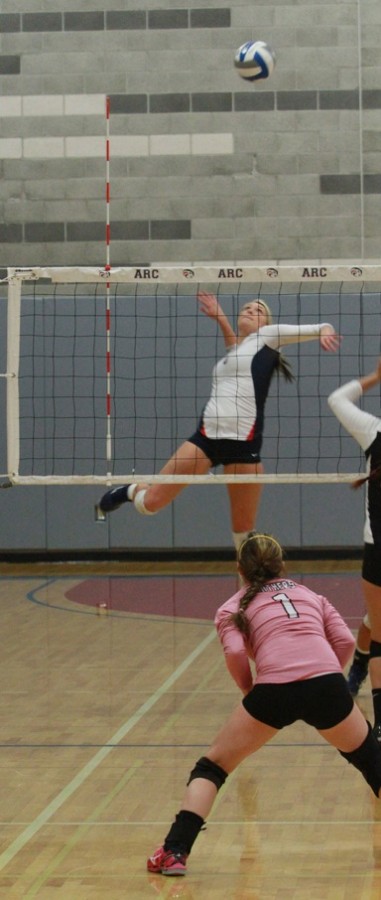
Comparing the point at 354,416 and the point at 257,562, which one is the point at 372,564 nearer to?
the point at 354,416

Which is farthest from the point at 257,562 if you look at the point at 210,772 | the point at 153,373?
the point at 153,373

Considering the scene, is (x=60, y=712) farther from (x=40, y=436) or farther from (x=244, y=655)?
(x=40, y=436)

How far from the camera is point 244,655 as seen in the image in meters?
4.29

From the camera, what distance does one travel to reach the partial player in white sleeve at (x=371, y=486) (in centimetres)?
550

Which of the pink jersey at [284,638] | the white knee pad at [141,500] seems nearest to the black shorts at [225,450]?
the white knee pad at [141,500]

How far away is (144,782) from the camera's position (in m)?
5.45

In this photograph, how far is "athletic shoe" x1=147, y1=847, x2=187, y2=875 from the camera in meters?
4.17

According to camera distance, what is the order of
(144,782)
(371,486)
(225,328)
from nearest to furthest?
1. (144,782)
2. (371,486)
3. (225,328)

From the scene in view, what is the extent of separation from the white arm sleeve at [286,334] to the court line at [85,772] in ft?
7.06

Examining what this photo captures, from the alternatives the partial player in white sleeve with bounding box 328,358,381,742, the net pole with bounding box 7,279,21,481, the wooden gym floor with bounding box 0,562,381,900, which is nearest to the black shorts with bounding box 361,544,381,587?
the partial player in white sleeve with bounding box 328,358,381,742

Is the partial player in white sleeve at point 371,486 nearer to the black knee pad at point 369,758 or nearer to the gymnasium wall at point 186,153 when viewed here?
the black knee pad at point 369,758

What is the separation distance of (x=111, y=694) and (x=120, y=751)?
50.7 inches

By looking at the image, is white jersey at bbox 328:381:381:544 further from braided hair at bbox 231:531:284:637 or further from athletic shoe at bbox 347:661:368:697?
athletic shoe at bbox 347:661:368:697

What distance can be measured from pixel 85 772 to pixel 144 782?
1.02ft
